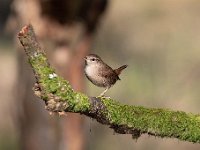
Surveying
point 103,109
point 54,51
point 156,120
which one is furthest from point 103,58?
point 103,109

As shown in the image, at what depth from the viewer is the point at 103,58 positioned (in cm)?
1487

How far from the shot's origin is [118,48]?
16859 mm

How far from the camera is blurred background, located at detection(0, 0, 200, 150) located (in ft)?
26.1

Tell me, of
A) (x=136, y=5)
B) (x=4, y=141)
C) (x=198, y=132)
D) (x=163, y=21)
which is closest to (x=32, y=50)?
(x=198, y=132)

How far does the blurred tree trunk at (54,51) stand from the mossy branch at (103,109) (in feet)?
13.3

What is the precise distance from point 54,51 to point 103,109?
4518 mm

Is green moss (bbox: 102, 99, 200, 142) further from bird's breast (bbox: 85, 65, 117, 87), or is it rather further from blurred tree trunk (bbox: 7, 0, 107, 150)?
blurred tree trunk (bbox: 7, 0, 107, 150)

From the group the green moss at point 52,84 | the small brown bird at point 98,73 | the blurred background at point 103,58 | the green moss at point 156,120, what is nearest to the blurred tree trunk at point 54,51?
the blurred background at point 103,58

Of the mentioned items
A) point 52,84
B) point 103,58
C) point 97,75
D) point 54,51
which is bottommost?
point 52,84

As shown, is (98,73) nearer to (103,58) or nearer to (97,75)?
(97,75)

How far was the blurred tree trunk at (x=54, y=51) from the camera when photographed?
7852mm

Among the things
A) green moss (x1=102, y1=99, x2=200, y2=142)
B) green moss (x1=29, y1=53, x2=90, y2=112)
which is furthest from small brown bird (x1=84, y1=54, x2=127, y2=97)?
green moss (x1=29, y1=53, x2=90, y2=112)

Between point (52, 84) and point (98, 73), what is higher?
point (98, 73)

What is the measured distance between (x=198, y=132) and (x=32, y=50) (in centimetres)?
105
